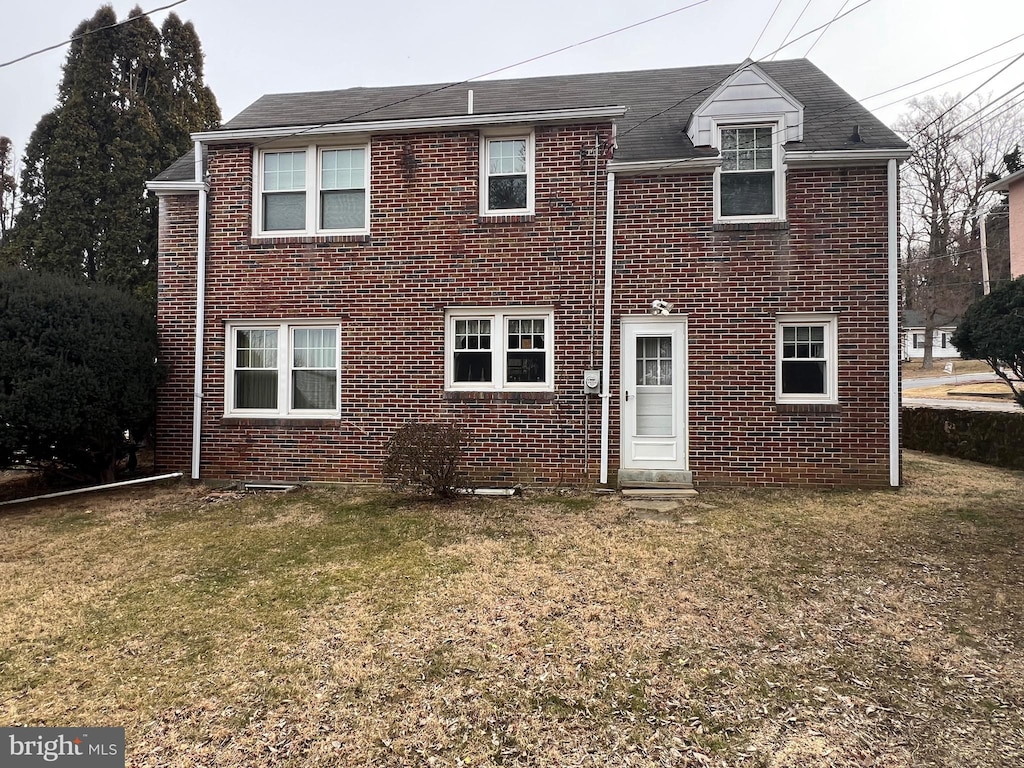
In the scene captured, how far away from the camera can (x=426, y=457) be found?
7.02 meters

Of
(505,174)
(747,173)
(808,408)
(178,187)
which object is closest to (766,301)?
(808,408)

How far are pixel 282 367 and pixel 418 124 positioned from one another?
4445 mm

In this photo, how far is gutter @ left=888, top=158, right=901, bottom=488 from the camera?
7.55 metres

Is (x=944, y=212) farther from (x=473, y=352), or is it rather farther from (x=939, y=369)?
(x=473, y=352)

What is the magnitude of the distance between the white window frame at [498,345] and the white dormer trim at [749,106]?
11.9 ft

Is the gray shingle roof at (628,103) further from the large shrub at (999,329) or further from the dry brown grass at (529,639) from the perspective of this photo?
the dry brown grass at (529,639)

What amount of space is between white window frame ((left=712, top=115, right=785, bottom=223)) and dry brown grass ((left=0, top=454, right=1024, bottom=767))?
4.41m

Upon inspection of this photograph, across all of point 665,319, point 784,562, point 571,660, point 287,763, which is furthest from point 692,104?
point 287,763

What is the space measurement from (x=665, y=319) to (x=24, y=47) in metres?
9.05

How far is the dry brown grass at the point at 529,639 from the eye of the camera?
2.58 metres

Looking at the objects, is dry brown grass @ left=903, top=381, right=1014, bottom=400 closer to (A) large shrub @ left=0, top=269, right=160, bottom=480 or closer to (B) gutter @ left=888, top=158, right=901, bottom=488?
(B) gutter @ left=888, top=158, right=901, bottom=488

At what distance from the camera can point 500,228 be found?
8141 mm

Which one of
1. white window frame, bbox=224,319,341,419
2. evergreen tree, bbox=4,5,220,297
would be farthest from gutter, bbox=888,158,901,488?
evergreen tree, bbox=4,5,220,297

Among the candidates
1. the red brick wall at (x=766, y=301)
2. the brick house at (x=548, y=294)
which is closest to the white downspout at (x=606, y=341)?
the brick house at (x=548, y=294)
